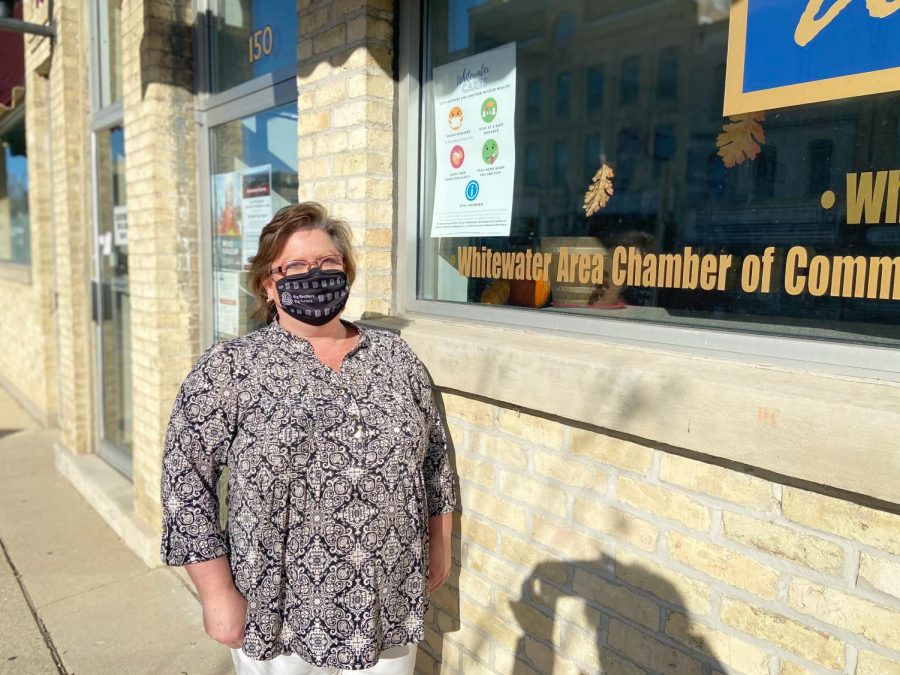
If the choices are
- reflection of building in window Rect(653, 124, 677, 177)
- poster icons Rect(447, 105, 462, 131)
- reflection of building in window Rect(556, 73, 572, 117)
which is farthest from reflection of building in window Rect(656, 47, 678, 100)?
poster icons Rect(447, 105, 462, 131)

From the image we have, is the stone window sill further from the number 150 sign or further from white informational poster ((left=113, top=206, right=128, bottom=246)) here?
white informational poster ((left=113, top=206, right=128, bottom=246))

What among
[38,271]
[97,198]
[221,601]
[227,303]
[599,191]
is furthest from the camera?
[38,271]

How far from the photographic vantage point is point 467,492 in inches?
90.6

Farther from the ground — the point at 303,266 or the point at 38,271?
the point at 303,266

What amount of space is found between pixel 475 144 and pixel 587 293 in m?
0.72

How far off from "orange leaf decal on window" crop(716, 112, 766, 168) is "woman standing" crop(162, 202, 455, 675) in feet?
3.57

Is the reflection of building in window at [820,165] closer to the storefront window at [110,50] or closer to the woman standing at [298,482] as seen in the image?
the woman standing at [298,482]

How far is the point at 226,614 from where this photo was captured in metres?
1.83

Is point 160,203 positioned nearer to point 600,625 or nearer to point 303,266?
point 303,266

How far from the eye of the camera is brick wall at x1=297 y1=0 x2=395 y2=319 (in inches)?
97.9

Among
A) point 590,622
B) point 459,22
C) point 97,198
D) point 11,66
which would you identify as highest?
point 11,66

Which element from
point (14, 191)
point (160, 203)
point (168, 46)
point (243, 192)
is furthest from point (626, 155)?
point (14, 191)

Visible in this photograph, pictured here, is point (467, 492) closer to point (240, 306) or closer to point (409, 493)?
point (409, 493)

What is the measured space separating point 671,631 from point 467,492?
799mm
